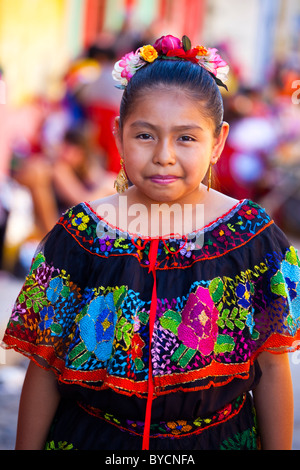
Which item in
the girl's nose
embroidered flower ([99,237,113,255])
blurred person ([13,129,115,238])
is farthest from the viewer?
blurred person ([13,129,115,238])

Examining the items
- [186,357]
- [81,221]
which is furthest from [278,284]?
[81,221]

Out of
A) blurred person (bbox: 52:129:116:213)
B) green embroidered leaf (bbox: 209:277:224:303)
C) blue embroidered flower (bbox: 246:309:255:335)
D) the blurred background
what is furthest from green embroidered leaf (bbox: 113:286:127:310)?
blurred person (bbox: 52:129:116:213)

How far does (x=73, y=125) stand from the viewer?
20.1ft

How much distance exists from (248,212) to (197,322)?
320 mm

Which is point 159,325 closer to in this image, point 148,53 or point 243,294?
point 243,294

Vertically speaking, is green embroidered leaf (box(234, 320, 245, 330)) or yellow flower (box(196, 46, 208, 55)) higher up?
yellow flower (box(196, 46, 208, 55))

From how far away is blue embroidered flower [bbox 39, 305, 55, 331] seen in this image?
1.61 meters

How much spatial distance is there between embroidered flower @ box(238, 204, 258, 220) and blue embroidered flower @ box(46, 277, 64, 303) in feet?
1.63

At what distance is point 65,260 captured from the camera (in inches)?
63.1

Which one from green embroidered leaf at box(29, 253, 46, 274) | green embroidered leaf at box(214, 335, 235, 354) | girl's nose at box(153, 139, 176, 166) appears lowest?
green embroidered leaf at box(214, 335, 235, 354)

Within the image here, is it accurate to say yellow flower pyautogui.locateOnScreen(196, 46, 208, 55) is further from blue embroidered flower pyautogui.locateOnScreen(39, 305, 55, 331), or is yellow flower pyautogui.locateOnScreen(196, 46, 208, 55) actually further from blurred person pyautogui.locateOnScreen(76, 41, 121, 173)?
blurred person pyautogui.locateOnScreen(76, 41, 121, 173)

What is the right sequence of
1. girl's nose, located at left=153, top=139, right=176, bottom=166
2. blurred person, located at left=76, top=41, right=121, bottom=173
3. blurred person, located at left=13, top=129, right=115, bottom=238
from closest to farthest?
girl's nose, located at left=153, top=139, right=176, bottom=166
blurred person, located at left=76, top=41, right=121, bottom=173
blurred person, located at left=13, top=129, right=115, bottom=238

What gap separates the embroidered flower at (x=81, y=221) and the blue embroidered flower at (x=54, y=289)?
14 cm
